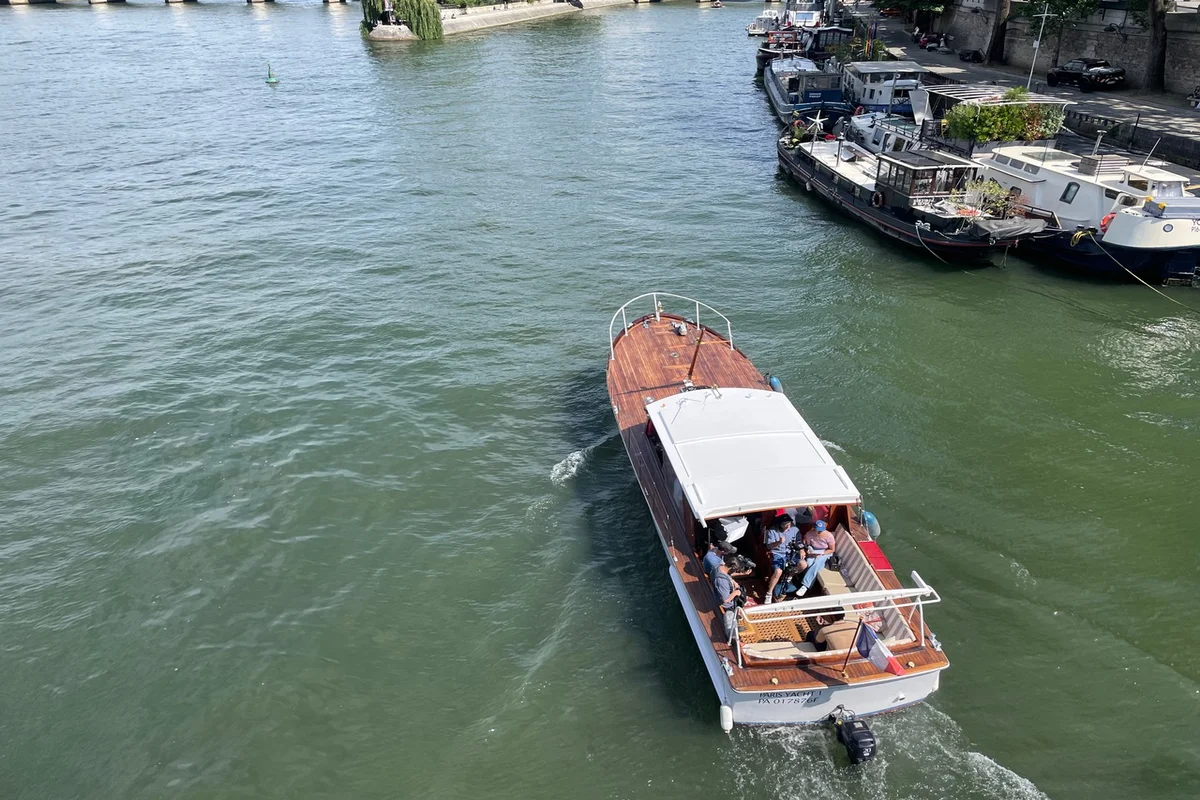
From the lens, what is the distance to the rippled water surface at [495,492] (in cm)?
1176

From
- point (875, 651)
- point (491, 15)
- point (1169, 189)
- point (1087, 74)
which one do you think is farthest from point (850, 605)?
point (491, 15)

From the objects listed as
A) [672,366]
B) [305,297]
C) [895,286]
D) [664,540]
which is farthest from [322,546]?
[895,286]

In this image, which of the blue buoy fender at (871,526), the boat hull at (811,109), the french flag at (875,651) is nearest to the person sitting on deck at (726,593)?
the french flag at (875,651)

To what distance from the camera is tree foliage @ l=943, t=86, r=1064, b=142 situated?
108ft

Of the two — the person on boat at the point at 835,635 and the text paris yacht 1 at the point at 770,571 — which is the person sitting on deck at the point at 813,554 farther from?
the person on boat at the point at 835,635

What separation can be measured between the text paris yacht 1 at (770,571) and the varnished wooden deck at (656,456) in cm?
3

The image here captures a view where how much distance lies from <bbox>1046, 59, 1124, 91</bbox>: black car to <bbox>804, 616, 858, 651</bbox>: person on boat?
4768 centimetres

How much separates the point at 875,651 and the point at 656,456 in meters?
5.82

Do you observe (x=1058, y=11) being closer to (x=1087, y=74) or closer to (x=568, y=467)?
(x=1087, y=74)

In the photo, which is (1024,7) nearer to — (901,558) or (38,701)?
(901,558)

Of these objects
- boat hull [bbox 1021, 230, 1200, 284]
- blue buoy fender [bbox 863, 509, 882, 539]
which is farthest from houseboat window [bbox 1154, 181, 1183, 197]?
blue buoy fender [bbox 863, 509, 882, 539]

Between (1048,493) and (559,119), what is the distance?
1703 inches

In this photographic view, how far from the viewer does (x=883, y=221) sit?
101 ft

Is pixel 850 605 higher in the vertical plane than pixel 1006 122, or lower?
lower
